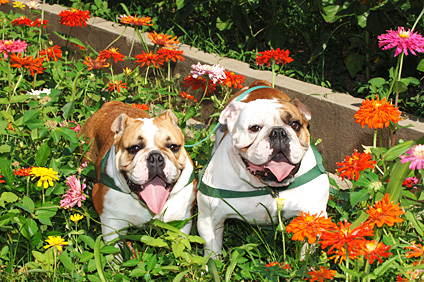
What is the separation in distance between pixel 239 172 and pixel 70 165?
130cm

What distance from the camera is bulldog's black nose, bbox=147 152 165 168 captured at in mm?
3281

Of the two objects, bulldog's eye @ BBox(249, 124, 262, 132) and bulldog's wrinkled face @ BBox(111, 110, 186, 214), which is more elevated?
bulldog's eye @ BBox(249, 124, 262, 132)

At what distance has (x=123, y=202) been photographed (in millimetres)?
3518

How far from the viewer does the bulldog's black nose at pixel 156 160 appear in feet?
10.8

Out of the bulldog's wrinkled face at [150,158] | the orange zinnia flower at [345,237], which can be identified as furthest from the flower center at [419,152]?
the bulldog's wrinkled face at [150,158]

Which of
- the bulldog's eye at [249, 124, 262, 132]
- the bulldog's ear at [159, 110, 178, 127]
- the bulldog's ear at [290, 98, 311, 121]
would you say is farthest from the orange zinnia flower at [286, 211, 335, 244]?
the bulldog's ear at [159, 110, 178, 127]

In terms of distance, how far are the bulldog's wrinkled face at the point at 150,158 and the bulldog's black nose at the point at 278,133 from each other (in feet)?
2.11

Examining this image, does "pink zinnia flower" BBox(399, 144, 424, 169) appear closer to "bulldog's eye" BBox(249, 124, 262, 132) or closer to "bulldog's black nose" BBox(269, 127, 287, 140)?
"bulldog's black nose" BBox(269, 127, 287, 140)

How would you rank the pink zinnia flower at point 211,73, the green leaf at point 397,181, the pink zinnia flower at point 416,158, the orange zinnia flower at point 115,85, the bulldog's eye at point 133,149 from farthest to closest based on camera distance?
the orange zinnia flower at point 115,85 < the pink zinnia flower at point 211,73 < the bulldog's eye at point 133,149 < the green leaf at point 397,181 < the pink zinnia flower at point 416,158

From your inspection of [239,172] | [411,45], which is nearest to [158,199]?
[239,172]

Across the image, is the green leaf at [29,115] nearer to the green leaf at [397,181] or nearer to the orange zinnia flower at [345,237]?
the orange zinnia flower at [345,237]

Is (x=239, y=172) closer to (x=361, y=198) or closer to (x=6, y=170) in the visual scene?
(x=361, y=198)

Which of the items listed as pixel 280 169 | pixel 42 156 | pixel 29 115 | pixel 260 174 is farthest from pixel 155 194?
pixel 29 115

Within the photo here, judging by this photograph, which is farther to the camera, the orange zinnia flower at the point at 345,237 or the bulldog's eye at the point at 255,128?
the bulldog's eye at the point at 255,128
